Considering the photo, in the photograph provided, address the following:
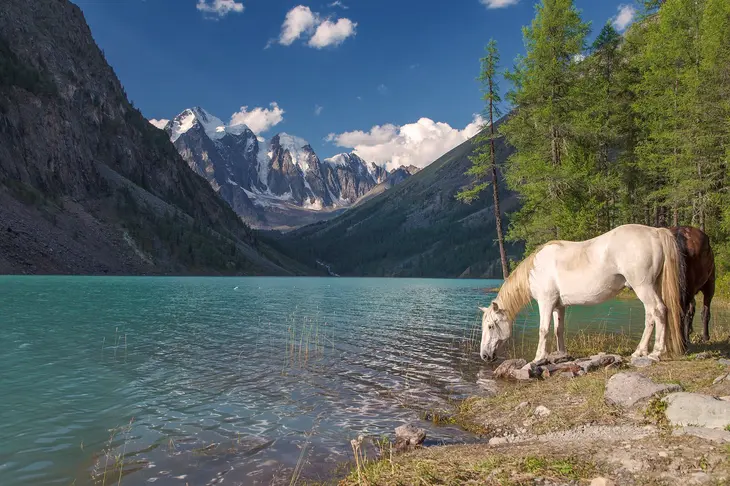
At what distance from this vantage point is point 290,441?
8.86 metres

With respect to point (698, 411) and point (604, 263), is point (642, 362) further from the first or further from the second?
point (698, 411)

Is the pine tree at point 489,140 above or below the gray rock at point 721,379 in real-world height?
above

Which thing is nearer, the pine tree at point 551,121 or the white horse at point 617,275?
the white horse at point 617,275

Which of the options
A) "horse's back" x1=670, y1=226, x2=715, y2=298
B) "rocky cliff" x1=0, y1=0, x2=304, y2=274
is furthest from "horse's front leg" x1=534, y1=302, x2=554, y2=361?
"rocky cliff" x1=0, y1=0, x2=304, y2=274

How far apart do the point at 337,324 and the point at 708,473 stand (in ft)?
82.9

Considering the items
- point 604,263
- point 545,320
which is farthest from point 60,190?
point 604,263

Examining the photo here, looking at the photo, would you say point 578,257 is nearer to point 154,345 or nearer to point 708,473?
point 708,473

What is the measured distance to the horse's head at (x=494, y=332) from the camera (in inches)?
571

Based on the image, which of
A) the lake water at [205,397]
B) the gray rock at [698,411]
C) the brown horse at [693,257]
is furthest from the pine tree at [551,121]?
the gray rock at [698,411]

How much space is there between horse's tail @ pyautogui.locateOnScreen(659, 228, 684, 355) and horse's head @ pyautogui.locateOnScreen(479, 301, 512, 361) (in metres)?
4.19

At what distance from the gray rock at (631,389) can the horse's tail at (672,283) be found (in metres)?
3.80

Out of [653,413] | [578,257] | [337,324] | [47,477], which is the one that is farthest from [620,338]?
[47,477]

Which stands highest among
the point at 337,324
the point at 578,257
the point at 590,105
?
the point at 590,105

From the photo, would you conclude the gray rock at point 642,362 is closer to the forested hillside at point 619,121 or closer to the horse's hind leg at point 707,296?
the horse's hind leg at point 707,296
